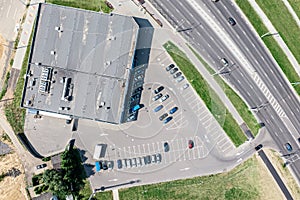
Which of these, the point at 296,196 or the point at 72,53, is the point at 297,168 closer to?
the point at 296,196

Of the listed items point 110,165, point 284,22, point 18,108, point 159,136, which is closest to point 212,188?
point 159,136

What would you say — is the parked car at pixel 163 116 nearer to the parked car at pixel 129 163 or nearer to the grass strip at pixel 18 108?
the parked car at pixel 129 163

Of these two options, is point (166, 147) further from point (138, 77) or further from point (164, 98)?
point (138, 77)

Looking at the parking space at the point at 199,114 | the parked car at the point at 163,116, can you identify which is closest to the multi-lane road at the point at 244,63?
the parking space at the point at 199,114

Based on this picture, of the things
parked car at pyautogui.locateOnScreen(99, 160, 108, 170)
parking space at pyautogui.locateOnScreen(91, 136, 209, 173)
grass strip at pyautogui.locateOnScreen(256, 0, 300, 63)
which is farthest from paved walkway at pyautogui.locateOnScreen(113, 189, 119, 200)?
grass strip at pyautogui.locateOnScreen(256, 0, 300, 63)

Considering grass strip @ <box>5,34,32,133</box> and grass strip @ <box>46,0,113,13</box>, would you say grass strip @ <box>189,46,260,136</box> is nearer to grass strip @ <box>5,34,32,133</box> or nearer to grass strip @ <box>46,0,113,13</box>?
grass strip @ <box>46,0,113,13</box>
